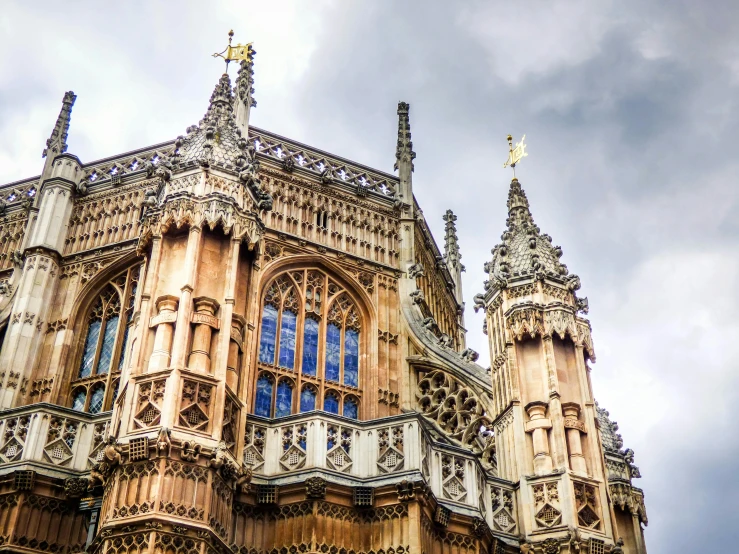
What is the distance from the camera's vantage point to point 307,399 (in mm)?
20656

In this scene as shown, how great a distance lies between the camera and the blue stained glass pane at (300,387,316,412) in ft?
67.2

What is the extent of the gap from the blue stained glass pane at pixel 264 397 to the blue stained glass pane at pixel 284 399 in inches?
7.2

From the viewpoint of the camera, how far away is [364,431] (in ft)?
54.0

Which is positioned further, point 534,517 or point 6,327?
point 6,327

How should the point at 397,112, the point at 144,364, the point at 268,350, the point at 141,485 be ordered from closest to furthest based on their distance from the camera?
the point at 141,485 < the point at 144,364 < the point at 268,350 < the point at 397,112

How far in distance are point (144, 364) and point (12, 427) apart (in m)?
3.18

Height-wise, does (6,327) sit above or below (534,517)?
above

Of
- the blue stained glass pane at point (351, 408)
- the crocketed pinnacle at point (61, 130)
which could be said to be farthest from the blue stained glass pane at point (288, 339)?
the crocketed pinnacle at point (61, 130)

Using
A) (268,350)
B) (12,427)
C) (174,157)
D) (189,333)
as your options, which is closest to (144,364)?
(189,333)

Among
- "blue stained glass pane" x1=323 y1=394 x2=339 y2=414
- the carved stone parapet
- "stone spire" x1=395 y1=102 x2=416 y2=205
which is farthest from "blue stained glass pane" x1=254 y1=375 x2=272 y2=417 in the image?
"stone spire" x1=395 y1=102 x2=416 y2=205

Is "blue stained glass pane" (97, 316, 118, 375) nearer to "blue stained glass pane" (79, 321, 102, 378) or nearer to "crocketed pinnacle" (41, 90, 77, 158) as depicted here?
"blue stained glass pane" (79, 321, 102, 378)

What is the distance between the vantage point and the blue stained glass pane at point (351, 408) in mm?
20781

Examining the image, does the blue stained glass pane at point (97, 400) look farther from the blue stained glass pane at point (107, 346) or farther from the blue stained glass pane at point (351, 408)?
the blue stained glass pane at point (351, 408)

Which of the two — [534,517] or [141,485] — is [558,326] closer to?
[534,517]
